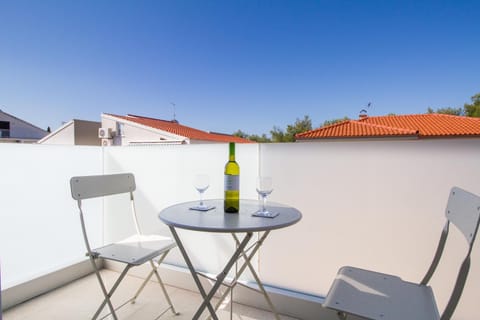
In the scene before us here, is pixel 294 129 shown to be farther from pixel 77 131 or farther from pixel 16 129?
pixel 77 131

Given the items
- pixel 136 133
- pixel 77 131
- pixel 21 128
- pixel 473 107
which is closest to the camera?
pixel 21 128

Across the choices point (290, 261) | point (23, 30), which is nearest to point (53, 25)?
point (23, 30)

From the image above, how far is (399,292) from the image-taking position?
1.16 m

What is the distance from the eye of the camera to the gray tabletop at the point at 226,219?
3.64 ft

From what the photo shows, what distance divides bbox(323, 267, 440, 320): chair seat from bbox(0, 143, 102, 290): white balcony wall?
2255mm

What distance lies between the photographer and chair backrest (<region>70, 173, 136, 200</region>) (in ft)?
5.48

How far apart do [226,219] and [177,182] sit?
1182 mm

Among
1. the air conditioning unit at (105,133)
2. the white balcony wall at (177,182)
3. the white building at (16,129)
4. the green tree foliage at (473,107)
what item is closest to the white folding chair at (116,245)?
the white balcony wall at (177,182)

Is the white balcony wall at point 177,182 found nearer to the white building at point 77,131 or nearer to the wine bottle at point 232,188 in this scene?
the wine bottle at point 232,188

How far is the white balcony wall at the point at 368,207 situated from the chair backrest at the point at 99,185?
1.02 metres

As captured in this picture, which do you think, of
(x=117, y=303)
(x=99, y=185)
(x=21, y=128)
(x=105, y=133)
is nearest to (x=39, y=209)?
(x=99, y=185)

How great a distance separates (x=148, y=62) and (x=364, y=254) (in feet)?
38.1

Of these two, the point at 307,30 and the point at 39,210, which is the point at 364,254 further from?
the point at 307,30

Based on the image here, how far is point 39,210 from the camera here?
2.22 m
